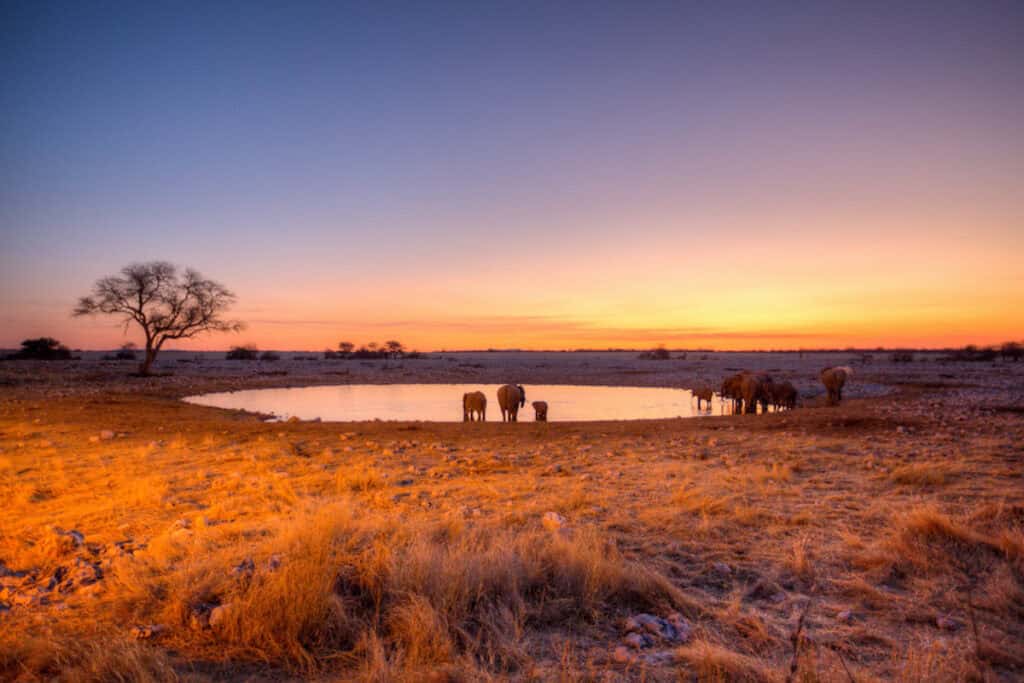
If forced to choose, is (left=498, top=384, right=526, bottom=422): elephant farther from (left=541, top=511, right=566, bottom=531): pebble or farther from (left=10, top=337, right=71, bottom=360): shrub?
(left=10, top=337, right=71, bottom=360): shrub

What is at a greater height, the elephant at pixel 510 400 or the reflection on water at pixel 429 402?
the elephant at pixel 510 400

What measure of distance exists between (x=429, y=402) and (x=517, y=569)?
2504 cm

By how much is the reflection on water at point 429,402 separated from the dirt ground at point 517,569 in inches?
538

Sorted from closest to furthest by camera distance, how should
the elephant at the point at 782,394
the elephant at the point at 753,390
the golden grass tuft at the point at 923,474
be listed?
the golden grass tuft at the point at 923,474 < the elephant at the point at 753,390 < the elephant at the point at 782,394

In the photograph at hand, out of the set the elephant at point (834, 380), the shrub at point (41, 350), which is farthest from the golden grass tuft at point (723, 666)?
the shrub at point (41, 350)

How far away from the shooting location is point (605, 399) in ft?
102

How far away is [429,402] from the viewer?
2875cm

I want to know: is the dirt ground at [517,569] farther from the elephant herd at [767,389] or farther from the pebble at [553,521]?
the elephant herd at [767,389]

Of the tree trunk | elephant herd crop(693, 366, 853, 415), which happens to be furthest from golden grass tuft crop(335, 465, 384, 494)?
the tree trunk

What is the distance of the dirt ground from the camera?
10.4ft

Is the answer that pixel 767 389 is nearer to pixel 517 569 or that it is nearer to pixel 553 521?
pixel 553 521

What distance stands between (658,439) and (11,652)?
37.5 ft

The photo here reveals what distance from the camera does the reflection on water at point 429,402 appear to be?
23.1 m

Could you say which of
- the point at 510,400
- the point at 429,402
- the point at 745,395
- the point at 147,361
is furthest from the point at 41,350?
the point at 745,395
